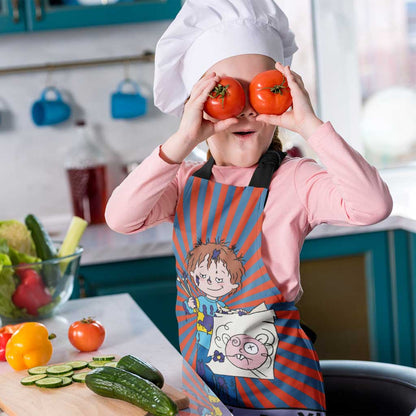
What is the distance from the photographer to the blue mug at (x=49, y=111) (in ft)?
8.57

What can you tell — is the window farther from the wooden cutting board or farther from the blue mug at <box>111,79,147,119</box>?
the wooden cutting board

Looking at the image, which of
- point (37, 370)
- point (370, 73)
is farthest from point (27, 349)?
point (370, 73)

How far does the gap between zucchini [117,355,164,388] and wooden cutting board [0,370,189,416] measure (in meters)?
0.02

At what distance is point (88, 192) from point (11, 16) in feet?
2.17

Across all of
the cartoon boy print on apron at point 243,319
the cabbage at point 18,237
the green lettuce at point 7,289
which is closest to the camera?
the cartoon boy print on apron at point 243,319

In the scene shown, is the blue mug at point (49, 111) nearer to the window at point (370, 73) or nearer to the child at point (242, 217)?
the window at point (370, 73)

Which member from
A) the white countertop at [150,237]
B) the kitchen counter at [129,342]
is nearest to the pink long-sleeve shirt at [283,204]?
the kitchen counter at [129,342]

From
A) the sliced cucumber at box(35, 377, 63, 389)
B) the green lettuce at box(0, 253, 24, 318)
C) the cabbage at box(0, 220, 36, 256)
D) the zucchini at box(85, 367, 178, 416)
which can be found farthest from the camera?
the cabbage at box(0, 220, 36, 256)

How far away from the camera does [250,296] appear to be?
49.2 inches

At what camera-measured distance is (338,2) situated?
2.90 m

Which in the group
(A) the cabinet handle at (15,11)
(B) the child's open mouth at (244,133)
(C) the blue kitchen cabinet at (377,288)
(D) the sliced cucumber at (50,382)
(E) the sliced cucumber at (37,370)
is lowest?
(C) the blue kitchen cabinet at (377,288)

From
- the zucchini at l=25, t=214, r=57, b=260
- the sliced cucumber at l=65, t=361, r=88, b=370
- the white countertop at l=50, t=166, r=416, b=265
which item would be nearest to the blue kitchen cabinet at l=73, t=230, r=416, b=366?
the white countertop at l=50, t=166, r=416, b=265

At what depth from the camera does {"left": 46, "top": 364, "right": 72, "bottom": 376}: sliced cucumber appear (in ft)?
3.93

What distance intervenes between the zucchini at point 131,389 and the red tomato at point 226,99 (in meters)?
0.44
